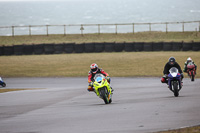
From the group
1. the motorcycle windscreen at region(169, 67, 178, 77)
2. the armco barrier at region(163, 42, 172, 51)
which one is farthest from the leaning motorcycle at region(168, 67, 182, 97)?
the armco barrier at region(163, 42, 172, 51)

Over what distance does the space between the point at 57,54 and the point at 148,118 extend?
1113 inches

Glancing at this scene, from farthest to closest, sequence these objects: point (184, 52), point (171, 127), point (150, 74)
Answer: point (184, 52) < point (150, 74) < point (171, 127)

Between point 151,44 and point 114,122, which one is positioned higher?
point 151,44

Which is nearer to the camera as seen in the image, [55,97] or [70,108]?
[70,108]

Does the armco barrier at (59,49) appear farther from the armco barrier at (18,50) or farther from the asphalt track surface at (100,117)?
the asphalt track surface at (100,117)

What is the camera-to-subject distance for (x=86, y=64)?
30.2 metres

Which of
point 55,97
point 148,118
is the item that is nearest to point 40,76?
point 55,97

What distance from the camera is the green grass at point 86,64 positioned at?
26.0 metres

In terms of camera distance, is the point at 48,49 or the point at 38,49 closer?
the point at 38,49

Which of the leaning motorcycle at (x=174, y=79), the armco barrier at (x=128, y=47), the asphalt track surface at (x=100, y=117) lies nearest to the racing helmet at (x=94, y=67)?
the asphalt track surface at (x=100, y=117)

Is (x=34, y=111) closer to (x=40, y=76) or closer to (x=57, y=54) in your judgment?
(x=40, y=76)

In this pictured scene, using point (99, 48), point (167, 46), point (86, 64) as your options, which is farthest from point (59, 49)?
point (167, 46)

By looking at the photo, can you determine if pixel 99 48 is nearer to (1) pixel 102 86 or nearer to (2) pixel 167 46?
(2) pixel 167 46

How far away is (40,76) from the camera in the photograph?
999 inches
